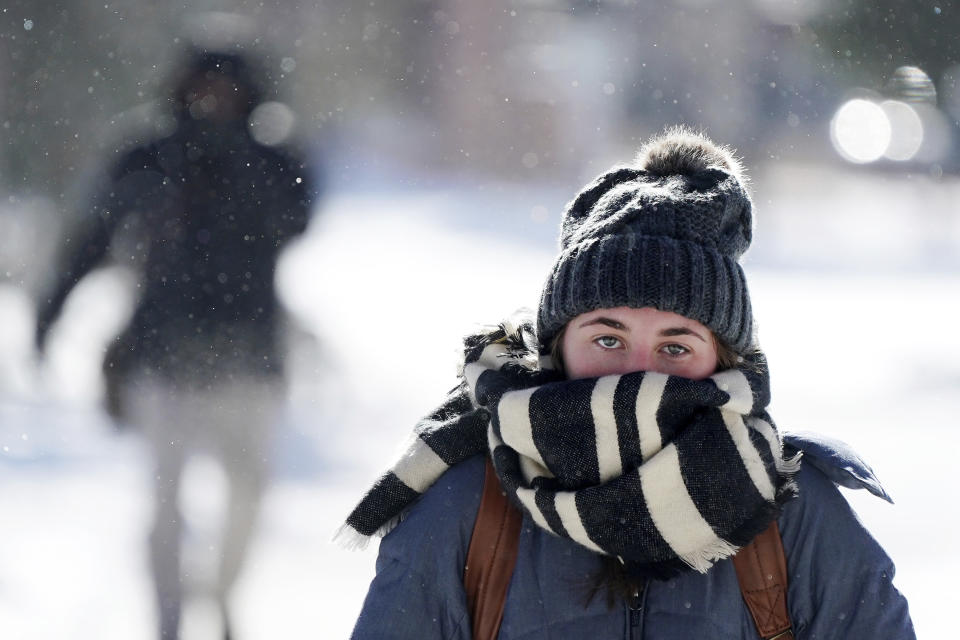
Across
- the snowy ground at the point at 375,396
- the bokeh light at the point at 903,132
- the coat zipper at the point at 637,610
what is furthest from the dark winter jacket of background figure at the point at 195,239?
the bokeh light at the point at 903,132

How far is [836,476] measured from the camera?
1.89 m

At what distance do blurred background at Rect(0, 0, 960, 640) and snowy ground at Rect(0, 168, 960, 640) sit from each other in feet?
0.07

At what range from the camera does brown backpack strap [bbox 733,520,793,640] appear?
5.80 ft

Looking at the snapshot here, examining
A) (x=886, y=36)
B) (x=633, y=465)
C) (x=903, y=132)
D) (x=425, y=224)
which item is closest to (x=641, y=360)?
(x=633, y=465)

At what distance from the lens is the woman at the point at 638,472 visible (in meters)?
1.78

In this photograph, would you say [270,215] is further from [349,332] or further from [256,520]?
[349,332]

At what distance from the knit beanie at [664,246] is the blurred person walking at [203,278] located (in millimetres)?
2078

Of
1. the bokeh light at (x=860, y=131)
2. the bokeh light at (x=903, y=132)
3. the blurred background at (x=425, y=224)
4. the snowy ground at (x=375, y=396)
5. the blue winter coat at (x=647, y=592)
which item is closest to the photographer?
the blue winter coat at (x=647, y=592)

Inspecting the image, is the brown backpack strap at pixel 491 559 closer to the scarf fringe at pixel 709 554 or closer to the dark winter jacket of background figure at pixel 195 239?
the scarf fringe at pixel 709 554

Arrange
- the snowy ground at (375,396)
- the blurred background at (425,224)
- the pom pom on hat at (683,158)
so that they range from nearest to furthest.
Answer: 1. the pom pom on hat at (683,158)
2. the snowy ground at (375,396)
3. the blurred background at (425,224)

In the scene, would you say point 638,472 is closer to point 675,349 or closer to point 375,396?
point 675,349

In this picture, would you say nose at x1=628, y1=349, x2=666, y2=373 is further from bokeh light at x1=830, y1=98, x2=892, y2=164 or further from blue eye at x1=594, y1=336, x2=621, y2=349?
bokeh light at x1=830, y1=98, x2=892, y2=164

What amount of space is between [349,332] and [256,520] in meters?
3.20

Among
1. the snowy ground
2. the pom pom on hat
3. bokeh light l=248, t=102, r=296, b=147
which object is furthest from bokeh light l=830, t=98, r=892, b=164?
the pom pom on hat
